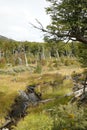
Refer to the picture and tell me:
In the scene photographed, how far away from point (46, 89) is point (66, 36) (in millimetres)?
8385

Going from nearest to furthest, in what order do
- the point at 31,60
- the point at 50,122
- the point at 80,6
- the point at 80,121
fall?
the point at 80,121 → the point at 50,122 → the point at 80,6 → the point at 31,60

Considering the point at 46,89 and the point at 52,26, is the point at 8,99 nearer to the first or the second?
the point at 46,89

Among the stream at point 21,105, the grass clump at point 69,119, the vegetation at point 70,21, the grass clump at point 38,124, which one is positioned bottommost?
the stream at point 21,105

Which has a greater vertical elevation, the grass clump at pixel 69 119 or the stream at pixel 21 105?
the grass clump at pixel 69 119

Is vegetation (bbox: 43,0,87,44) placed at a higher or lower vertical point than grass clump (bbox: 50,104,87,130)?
higher

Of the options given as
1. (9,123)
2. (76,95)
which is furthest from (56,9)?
(9,123)

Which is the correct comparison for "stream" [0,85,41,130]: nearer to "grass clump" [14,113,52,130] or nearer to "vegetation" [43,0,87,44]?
"grass clump" [14,113,52,130]

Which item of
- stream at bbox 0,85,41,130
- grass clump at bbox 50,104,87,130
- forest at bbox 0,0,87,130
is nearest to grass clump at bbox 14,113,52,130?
forest at bbox 0,0,87,130

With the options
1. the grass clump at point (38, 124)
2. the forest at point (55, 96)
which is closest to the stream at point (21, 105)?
the forest at point (55, 96)

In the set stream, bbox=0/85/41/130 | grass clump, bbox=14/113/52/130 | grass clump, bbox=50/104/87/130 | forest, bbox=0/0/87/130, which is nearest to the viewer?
grass clump, bbox=50/104/87/130

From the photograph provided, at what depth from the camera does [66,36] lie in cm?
1484

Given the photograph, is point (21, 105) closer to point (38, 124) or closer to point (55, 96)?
point (55, 96)

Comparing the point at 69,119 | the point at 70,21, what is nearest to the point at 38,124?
the point at 69,119

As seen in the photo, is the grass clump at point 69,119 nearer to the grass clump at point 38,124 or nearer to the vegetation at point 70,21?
the grass clump at point 38,124
